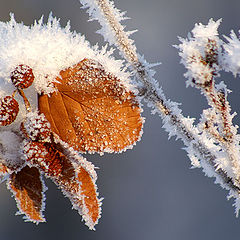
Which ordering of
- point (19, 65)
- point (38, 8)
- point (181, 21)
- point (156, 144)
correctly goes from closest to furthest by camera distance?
point (19, 65), point (38, 8), point (156, 144), point (181, 21)

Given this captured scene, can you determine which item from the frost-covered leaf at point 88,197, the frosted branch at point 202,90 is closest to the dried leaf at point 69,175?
the frost-covered leaf at point 88,197

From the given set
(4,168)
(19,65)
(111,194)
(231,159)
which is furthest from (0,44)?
(111,194)

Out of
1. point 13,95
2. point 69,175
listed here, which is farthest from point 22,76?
point 69,175

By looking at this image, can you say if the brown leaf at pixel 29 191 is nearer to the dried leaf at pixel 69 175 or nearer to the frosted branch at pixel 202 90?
the dried leaf at pixel 69 175

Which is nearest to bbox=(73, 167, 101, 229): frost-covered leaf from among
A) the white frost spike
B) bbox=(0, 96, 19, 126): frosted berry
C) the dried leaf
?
the dried leaf

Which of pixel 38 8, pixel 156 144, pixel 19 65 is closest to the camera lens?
pixel 19 65

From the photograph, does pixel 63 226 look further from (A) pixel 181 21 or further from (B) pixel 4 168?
(B) pixel 4 168

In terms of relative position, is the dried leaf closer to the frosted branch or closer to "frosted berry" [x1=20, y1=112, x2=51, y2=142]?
"frosted berry" [x1=20, y1=112, x2=51, y2=142]
